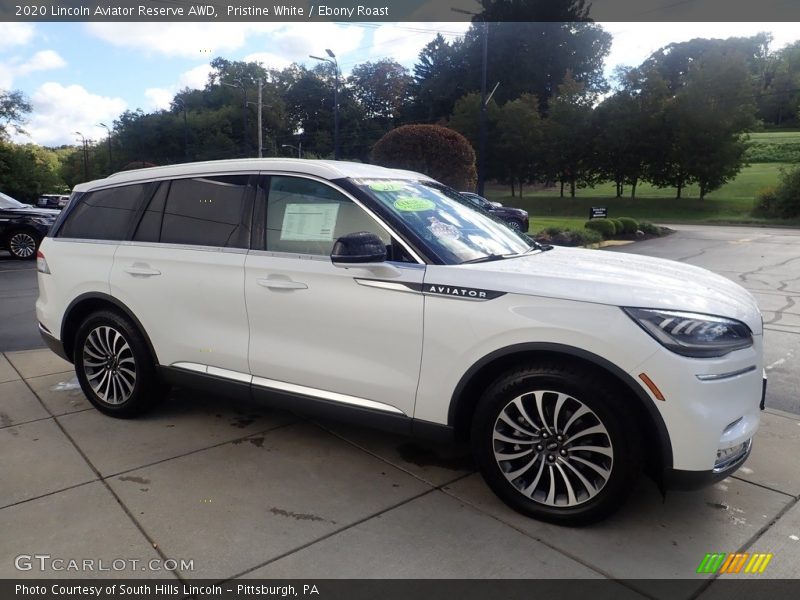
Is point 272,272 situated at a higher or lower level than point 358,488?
higher

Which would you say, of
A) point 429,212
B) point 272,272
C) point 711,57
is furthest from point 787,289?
point 711,57

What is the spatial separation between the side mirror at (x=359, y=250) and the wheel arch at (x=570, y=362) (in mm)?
749

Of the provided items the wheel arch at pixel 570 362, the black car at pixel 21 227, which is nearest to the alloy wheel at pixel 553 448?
the wheel arch at pixel 570 362

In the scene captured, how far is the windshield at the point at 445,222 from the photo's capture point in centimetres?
328

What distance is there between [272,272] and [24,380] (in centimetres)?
316

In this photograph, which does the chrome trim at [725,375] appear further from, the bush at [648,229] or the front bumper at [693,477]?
the bush at [648,229]

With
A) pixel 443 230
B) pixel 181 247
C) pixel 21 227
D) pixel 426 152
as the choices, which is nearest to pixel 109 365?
pixel 181 247

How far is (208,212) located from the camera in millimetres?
3891

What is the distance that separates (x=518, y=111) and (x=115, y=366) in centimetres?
4829

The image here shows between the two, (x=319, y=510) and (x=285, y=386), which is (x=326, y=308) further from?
(x=319, y=510)

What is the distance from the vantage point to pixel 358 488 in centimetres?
331

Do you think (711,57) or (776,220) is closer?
(776,220)
